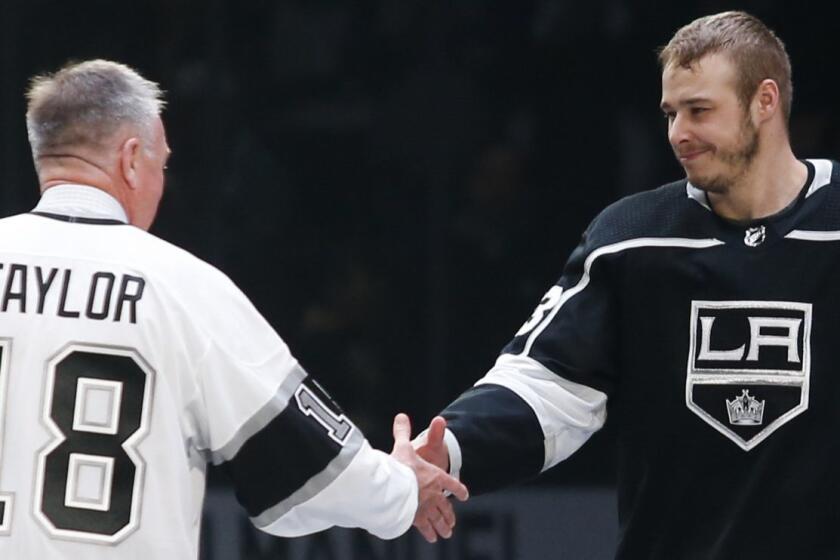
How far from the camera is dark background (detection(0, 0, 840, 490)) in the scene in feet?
22.3

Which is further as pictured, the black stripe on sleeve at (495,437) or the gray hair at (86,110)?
the black stripe on sleeve at (495,437)

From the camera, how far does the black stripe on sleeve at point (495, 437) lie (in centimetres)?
439

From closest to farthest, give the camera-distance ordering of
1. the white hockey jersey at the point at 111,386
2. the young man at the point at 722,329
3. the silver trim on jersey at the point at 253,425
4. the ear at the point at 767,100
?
1. the white hockey jersey at the point at 111,386
2. the silver trim on jersey at the point at 253,425
3. the young man at the point at 722,329
4. the ear at the point at 767,100

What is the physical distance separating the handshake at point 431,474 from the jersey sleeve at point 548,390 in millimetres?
55

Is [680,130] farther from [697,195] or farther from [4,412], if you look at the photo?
[4,412]

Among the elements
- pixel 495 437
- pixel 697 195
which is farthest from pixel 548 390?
pixel 697 195

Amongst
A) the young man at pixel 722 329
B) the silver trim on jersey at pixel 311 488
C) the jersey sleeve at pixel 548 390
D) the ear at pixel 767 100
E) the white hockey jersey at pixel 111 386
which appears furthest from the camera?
the jersey sleeve at pixel 548 390

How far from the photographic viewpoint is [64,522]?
11.5ft

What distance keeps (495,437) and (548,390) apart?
0.16 meters

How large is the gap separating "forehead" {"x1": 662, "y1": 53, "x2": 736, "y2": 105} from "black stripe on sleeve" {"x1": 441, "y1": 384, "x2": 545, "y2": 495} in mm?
777

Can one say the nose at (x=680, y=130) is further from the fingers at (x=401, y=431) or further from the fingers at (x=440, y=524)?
the fingers at (x=440, y=524)

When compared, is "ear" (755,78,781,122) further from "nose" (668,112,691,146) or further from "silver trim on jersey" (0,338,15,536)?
"silver trim on jersey" (0,338,15,536)

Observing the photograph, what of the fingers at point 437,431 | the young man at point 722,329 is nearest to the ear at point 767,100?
the young man at point 722,329

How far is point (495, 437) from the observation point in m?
4.39
